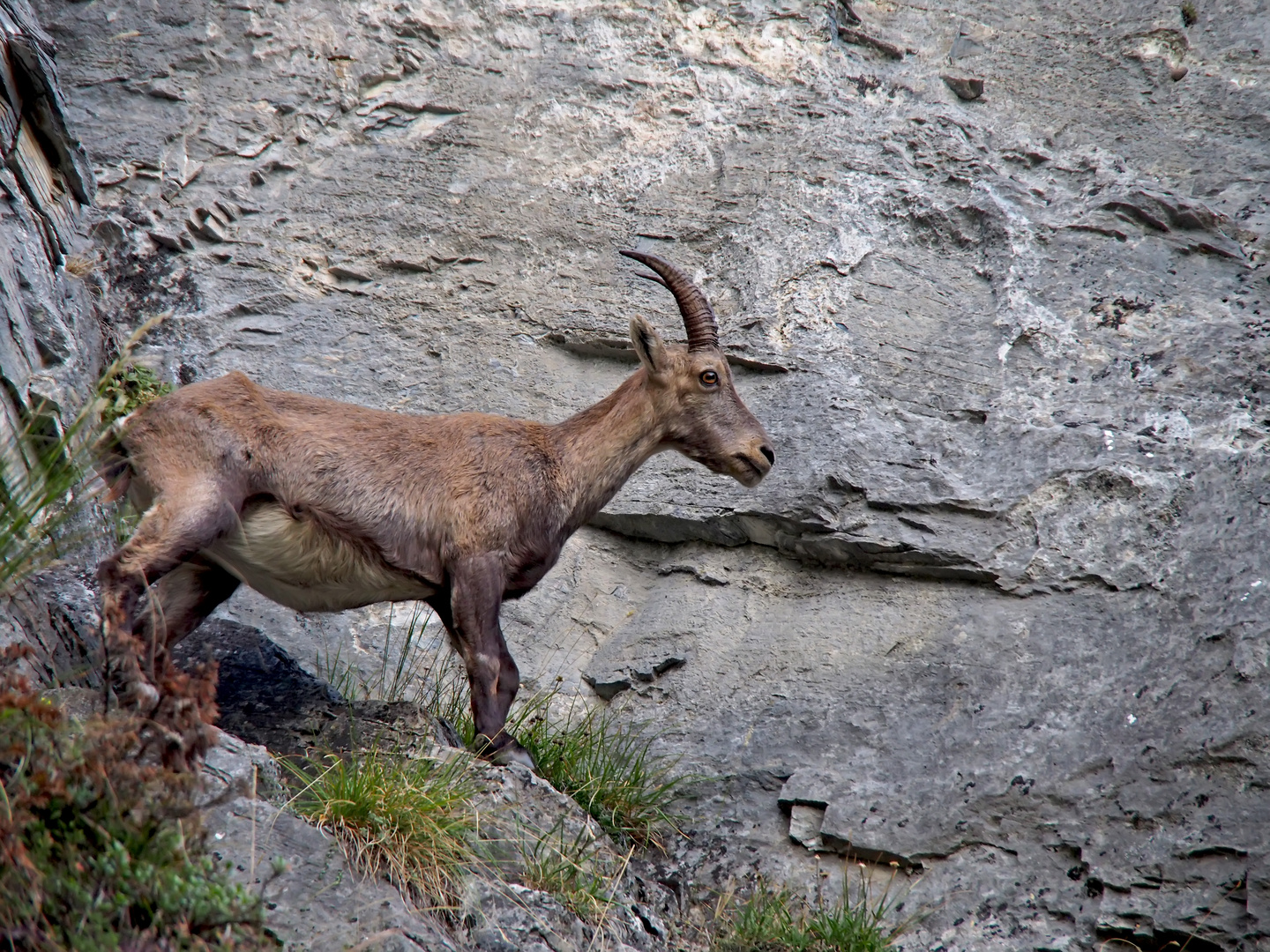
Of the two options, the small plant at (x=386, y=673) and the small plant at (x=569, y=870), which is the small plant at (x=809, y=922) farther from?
the small plant at (x=386, y=673)

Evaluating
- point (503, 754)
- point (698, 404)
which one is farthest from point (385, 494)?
point (698, 404)

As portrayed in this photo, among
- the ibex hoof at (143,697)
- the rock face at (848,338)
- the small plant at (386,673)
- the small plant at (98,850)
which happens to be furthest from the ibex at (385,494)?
the small plant at (98,850)

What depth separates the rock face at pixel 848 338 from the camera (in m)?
6.17

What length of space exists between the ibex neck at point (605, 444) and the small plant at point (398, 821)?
1.88 meters

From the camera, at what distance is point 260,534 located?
5.56 meters

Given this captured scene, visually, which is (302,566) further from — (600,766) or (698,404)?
(698,404)

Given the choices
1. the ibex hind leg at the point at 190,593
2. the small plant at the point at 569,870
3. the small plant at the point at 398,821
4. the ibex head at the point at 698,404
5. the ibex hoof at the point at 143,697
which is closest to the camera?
the ibex hoof at the point at 143,697

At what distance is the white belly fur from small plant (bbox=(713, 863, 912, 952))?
7.28ft

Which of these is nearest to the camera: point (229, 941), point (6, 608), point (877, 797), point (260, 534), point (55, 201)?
point (229, 941)

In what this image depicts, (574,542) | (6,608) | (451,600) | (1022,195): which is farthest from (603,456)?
(1022,195)

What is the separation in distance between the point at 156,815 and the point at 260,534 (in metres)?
2.16

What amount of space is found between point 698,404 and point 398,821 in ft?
9.78

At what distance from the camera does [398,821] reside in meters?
4.66

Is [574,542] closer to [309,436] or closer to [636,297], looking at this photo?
[636,297]
